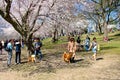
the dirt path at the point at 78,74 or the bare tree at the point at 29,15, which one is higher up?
the bare tree at the point at 29,15

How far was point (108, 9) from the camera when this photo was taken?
5653 cm

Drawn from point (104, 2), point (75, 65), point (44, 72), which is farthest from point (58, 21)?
point (104, 2)

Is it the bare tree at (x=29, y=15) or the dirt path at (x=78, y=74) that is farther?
the bare tree at (x=29, y=15)

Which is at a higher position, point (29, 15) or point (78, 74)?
point (29, 15)

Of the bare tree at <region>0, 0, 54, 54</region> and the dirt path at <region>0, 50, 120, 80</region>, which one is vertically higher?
the bare tree at <region>0, 0, 54, 54</region>

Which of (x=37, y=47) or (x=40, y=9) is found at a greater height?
(x=40, y=9)

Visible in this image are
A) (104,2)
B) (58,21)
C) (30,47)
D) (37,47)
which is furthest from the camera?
(104,2)

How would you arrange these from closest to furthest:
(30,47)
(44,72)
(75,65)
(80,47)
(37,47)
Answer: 1. (44,72)
2. (75,65)
3. (37,47)
4. (30,47)
5. (80,47)

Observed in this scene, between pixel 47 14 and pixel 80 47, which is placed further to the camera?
pixel 80 47

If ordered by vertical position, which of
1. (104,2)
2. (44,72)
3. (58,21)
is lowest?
(44,72)

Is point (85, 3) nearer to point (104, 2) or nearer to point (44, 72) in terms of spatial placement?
point (44, 72)

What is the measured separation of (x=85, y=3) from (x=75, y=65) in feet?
39.5

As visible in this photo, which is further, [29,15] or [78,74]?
[29,15]

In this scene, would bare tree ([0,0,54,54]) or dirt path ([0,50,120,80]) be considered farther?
bare tree ([0,0,54,54])
